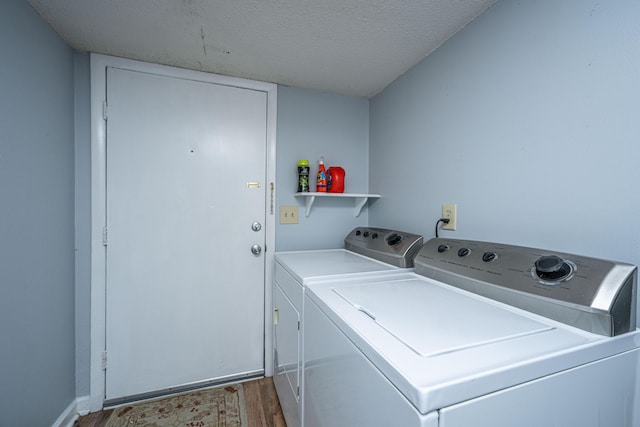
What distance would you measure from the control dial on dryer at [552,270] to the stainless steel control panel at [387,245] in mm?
601

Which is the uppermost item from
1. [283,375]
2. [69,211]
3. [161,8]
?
[161,8]

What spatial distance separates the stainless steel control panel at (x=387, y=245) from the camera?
1.41 meters

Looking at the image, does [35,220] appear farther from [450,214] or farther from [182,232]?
[450,214]

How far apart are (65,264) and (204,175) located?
2.90 feet

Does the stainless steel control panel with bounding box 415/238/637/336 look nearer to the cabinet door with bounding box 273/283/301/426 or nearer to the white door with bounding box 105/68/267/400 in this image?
the cabinet door with bounding box 273/283/301/426

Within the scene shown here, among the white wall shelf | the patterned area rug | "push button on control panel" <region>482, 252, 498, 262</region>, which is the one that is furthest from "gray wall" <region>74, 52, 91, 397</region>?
"push button on control panel" <region>482, 252, 498, 262</region>

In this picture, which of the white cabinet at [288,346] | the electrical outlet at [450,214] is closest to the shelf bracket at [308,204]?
the white cabinet at [288,346]

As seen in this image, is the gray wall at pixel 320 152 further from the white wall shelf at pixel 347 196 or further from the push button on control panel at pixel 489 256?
the push button on control panel at pixel 489 256

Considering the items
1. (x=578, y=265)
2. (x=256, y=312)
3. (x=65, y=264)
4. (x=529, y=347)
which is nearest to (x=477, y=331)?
(x=529, y=347)

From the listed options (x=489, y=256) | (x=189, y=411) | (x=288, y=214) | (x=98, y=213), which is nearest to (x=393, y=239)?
(x=489, y=256)

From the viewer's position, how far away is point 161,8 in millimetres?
1218

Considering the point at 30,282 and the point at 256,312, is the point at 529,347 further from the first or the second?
the point at 30,282

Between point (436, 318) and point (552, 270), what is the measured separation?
0.38m

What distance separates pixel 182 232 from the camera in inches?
69.2
